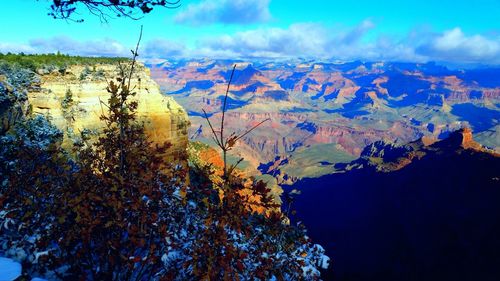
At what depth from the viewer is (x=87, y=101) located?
2620 centimetres

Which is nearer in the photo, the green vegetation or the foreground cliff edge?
the green vegetation

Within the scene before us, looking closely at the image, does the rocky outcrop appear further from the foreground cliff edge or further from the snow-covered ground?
the foreground cliff edge

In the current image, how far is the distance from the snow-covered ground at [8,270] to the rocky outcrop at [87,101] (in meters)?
14.9

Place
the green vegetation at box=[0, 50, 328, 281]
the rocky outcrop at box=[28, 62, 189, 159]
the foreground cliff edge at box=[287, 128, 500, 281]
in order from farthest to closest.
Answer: the foreground cliff edge at box=[287, 128, 500, 281] → the rocky outcrop at box=[28, 62, 189, 159] → the green vegetation at box=[0, 50, 328, 281]

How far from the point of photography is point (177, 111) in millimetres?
31922

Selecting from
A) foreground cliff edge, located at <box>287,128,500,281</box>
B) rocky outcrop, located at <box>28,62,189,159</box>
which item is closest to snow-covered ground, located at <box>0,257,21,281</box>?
rocky outcrop, located at <box>28,62,189,159</box>

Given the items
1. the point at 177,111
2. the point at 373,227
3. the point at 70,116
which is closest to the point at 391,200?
the point at 373,227

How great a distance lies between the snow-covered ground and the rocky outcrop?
14878mm

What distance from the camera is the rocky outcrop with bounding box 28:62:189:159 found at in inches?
949

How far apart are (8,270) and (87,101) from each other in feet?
69.8

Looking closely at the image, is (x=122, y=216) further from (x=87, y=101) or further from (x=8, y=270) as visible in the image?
(x=87, y=101)

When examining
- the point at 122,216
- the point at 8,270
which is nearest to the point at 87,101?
the point at 122,216

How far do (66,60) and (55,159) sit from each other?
19.6 meters

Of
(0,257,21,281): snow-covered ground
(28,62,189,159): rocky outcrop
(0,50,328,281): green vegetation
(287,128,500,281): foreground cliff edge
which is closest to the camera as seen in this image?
(0,257,21,281): snow-covered ground
